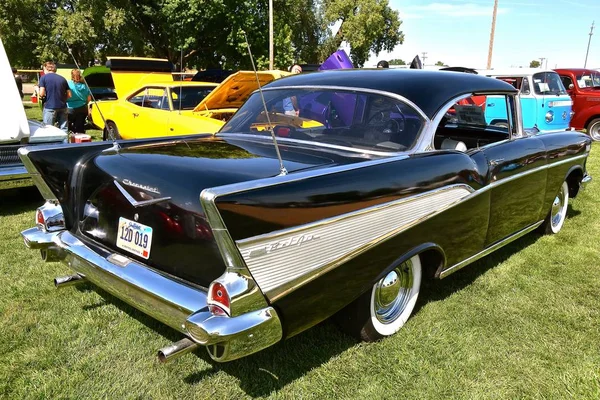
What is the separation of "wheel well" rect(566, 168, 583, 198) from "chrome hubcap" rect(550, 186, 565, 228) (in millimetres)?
144

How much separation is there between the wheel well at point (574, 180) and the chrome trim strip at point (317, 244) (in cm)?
294

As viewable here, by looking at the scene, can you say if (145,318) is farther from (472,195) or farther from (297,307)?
(472,195)

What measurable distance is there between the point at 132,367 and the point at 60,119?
6.87 meters

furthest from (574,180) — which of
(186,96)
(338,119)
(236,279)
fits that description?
(186,96)

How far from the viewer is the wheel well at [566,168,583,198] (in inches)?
183

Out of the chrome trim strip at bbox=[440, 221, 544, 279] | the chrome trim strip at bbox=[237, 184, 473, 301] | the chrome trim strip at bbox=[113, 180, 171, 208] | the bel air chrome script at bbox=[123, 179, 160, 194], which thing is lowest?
the chrome trim strip at bbox=[440, 221, 544, 279]

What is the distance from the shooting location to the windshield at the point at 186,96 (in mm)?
7566

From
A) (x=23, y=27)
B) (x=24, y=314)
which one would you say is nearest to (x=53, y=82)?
(x=24, y=314)

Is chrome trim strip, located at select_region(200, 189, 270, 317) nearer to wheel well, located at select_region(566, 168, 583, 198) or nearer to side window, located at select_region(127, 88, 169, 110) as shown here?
wheel well, located at select_region(566, 168, 583, 198)

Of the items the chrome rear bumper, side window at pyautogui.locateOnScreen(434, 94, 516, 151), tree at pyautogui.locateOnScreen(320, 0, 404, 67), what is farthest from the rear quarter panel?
tree at pyautogui.locateOnScreen(320, 0, 404, 67)

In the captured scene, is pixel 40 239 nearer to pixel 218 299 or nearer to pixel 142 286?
pixel 142 286

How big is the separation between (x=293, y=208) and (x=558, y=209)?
386cm

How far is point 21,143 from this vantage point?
5.16 m

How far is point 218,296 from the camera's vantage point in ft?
6.20
